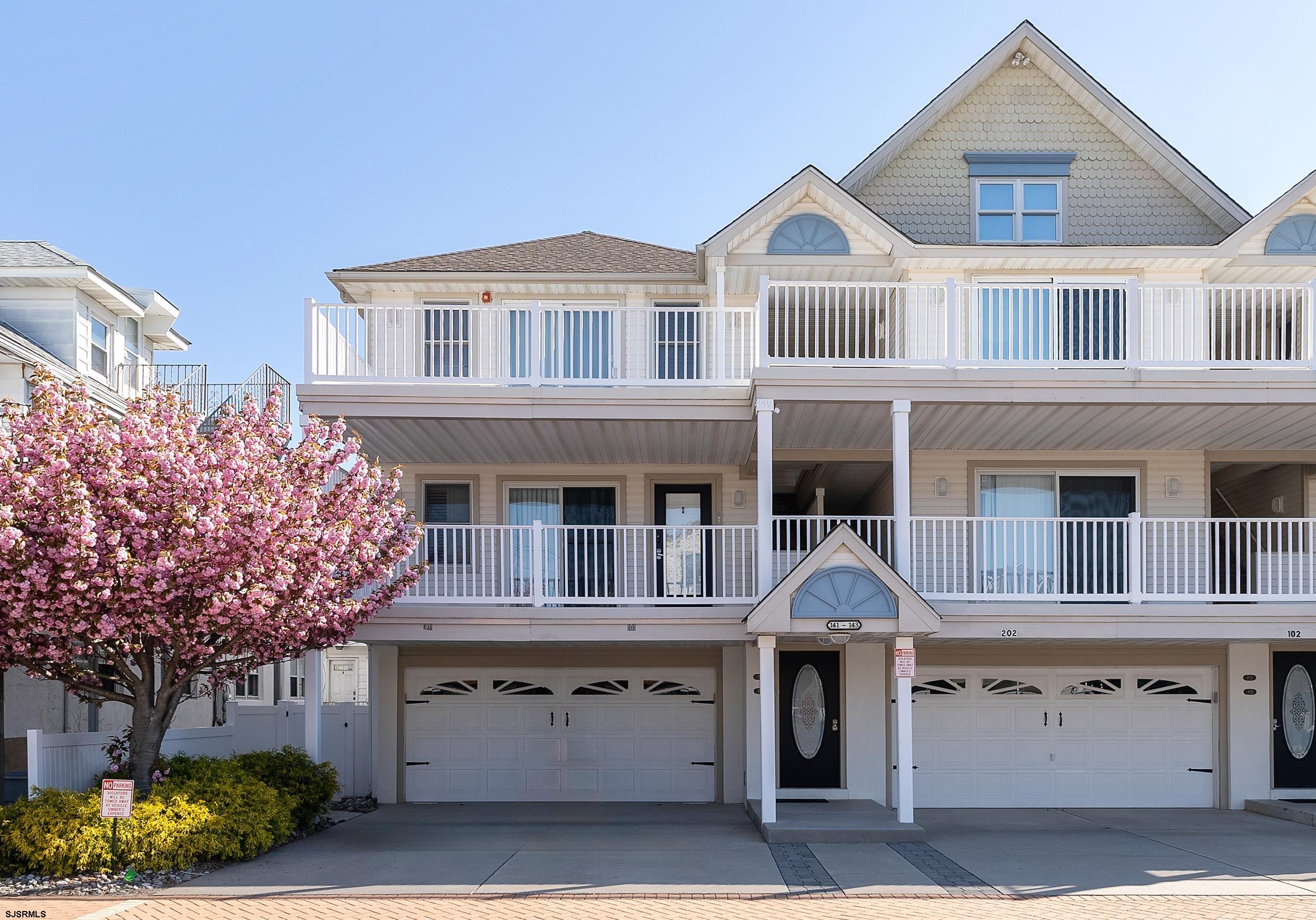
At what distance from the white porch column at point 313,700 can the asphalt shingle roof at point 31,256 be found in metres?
11.0

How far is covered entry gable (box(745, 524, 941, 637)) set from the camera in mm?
12523

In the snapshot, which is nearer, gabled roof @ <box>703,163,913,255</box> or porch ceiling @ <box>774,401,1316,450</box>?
porch ceiling @ <box>774,401,1316,450</box>

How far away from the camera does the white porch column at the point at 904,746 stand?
12.7 meters

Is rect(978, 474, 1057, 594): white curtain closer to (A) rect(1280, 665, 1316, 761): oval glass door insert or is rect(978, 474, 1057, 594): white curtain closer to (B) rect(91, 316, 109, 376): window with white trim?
(A) rect(1280, 665, 1316, 761): oval glass door insert

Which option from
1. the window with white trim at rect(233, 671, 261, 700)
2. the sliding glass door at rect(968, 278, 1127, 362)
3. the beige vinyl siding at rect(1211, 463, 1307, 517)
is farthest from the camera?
the window with white trim at rect(233, 671, 261, 700)

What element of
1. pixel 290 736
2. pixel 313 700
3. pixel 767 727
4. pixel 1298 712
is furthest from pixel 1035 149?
pixel 290 736

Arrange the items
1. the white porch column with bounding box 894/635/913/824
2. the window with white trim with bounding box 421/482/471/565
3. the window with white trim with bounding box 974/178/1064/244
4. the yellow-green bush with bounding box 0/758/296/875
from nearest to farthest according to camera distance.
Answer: the yellow-green bush with bounding box 0/758/296/875, the white porch column with bounding box 894/635/913/824, the window with white trim with bounding box 421/482/471/565, the window with white trim with bounding box 974/178/1064/244

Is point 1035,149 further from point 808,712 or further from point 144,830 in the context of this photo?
point 144,830

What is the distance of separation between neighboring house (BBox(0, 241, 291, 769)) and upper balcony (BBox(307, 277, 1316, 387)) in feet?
13.3

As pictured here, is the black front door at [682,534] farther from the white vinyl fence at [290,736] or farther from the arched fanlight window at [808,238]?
the white vinyl fence at [290,736]

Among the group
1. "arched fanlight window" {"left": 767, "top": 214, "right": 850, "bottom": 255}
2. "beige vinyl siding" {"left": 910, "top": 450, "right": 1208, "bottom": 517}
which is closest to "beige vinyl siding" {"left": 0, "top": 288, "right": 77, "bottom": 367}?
"arched fanlight window" {"left": 767, "top": 214, "right": 850, "bottom": 255}

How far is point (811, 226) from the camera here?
16.2 metres

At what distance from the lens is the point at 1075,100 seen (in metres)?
17.7

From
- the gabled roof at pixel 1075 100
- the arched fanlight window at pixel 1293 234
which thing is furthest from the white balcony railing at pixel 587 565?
the arched fanlight window at pixel 1293 234
